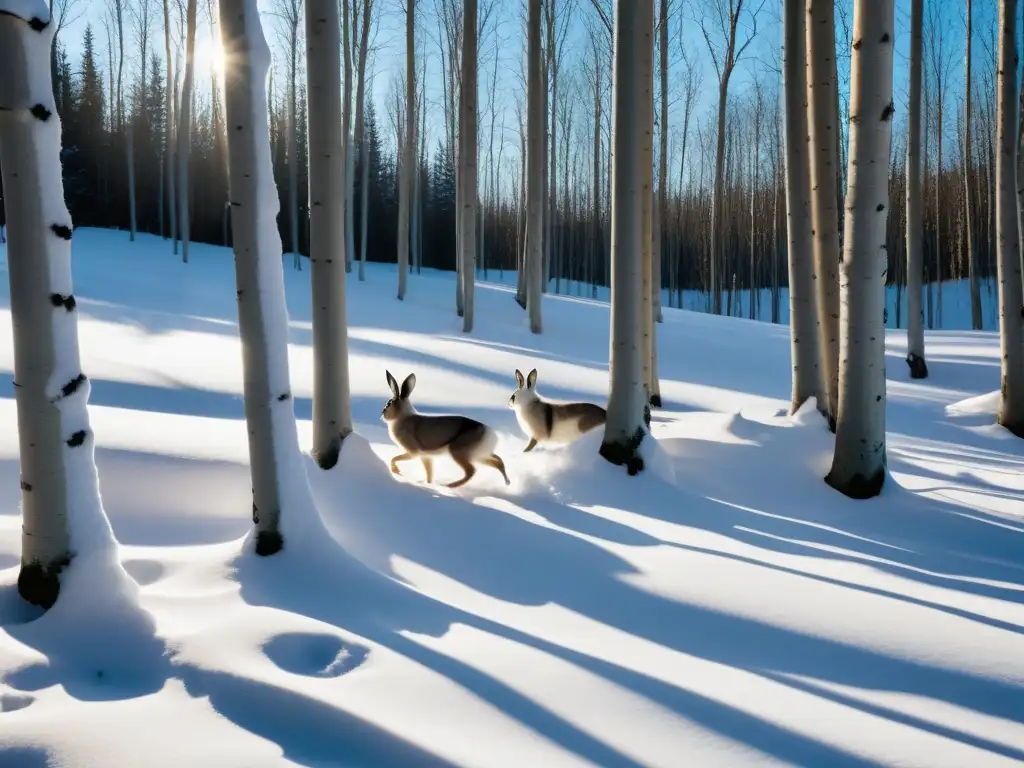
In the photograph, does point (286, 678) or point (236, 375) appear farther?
point (236, 375)

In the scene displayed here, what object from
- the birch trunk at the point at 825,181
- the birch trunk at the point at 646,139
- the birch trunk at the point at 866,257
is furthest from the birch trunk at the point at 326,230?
the birch trunk at the point at 825,181

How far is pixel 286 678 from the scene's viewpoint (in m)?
2.21

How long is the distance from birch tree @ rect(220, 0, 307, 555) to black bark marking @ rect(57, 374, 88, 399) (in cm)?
64

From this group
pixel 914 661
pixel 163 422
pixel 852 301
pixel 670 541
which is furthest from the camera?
pixel 163 422

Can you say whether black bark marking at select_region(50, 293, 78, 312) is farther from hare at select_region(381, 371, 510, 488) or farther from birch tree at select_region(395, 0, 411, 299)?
birch tree at select_region(395, 0, 411, 299)

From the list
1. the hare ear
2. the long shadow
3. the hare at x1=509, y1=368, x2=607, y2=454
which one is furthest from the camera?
the hare at x1=509, y1=368, x2=607, y2=454

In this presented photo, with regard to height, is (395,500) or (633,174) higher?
(633,174)

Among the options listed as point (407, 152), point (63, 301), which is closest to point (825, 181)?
point (63, 301)

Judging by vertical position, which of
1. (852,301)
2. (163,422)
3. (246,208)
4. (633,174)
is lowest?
(163,422)

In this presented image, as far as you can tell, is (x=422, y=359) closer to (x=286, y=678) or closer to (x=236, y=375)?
(x=236, y=375)

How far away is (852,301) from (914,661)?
107 inches

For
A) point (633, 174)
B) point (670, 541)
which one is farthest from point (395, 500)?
point (633, 174)

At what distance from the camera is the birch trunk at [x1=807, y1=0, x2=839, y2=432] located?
5.67 metres

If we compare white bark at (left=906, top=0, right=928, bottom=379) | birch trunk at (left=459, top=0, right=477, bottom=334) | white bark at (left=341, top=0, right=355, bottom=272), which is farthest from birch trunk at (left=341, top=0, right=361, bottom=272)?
white bark at (left=906, top=0, right=928, bottom=379)
